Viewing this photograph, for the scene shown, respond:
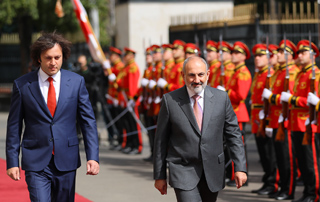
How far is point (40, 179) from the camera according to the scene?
5.46 metres

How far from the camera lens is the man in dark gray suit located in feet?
17.6

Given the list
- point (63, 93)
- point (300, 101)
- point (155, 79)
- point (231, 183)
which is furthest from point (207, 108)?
point (155, 79)

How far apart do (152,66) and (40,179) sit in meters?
7.73

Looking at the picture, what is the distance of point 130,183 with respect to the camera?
33.3 ft

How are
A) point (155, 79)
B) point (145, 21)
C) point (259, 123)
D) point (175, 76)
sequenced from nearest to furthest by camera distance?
point (259, 123) → point (175, 76) → point (155, 79) → point (145, 21)

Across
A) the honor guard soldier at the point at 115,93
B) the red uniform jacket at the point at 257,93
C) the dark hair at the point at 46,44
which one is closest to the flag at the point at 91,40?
the honor guard soldier at the point at 115,93

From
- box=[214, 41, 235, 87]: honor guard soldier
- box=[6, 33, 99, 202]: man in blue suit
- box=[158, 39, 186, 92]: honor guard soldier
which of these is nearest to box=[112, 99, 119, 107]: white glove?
box=[158, 39, 186, 92]: honor guard soldier

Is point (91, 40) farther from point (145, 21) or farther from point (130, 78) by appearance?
point (145, 21)

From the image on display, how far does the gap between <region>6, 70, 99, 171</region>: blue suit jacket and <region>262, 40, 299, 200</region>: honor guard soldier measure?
350 cm

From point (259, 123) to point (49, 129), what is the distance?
433cm

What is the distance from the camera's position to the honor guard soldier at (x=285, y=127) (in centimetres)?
860

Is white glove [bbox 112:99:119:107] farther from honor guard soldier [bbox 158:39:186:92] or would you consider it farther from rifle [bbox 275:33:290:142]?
rifle [bbox 275:33:290:142]

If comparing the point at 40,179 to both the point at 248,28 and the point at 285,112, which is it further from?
the point at 248,28

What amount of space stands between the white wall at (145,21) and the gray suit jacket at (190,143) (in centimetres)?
1824
